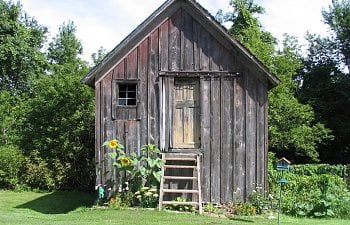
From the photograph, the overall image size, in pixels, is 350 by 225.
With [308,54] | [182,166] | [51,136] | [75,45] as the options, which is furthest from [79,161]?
[75,45]

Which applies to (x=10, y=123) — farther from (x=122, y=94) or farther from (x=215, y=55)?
(x=215, y=55)

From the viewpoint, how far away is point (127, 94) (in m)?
13.9

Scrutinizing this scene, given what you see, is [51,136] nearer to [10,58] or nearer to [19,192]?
[19,192]

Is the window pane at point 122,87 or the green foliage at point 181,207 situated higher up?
the window pane at point 122,87

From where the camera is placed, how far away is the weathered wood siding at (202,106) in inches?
535

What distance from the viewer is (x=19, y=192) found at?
18.2 m

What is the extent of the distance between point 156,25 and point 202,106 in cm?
260

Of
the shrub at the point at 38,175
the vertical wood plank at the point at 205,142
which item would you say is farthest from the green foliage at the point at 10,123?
the vertical wood plank at the point at 205,142

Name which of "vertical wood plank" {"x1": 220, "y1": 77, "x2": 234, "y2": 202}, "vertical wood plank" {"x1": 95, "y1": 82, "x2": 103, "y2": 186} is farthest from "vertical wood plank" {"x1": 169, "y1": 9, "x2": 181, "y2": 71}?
"vertical wood plank" {"x1": 95, "y1": 82, "x2": 103, "y2": 186}

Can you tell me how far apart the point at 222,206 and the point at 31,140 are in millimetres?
9876

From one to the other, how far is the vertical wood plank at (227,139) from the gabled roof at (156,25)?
95 cm

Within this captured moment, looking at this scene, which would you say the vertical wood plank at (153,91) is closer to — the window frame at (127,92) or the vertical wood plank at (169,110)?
the vertical wood plank at (169,110)

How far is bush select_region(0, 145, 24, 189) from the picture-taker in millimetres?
18984

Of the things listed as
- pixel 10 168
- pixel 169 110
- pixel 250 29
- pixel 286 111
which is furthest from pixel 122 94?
pixel 250 29
